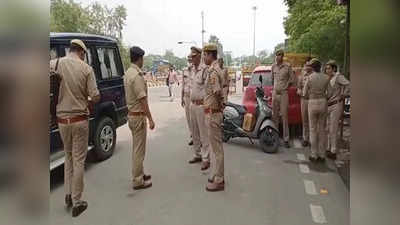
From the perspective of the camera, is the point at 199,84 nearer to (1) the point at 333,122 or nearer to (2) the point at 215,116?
(2) the point at 215,116

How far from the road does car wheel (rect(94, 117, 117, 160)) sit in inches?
6.5

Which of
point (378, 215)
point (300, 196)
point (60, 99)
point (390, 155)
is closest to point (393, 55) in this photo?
point (390, 155)

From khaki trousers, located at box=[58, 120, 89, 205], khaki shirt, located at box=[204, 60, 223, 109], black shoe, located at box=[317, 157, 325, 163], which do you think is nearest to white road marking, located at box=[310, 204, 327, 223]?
khaki shirt, located at box=[204, 60, 223, 109]

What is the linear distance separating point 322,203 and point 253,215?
0.93 meters

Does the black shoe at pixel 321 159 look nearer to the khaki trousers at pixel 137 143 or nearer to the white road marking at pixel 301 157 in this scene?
the white road marking at pixel 301 157

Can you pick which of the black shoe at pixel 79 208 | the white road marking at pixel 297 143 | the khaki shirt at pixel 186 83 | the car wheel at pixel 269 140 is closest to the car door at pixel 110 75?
the khaki shirt at pixel 186 83

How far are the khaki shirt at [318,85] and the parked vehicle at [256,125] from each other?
1133mm

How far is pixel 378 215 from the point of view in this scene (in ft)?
4.62

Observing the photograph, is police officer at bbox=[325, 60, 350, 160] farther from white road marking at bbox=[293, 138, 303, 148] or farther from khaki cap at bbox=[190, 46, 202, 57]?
khaki cap at bbox=[190, 46, 202, 57]

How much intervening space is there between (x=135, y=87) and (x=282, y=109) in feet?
11.9

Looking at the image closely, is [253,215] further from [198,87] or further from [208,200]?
[198,87]

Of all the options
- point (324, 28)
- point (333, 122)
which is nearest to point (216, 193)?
point (333, 122)

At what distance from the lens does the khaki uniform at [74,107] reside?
3.45m

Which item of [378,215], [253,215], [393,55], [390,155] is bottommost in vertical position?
[253,215]
